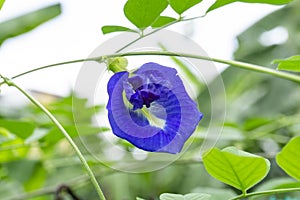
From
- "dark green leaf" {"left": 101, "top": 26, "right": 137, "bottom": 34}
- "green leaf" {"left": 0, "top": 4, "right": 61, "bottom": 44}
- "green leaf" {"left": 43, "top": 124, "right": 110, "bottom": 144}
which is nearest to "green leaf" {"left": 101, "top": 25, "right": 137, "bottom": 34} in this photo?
"dark green leaf" {"left": 101, "top": 26, "right": 137, "bottom": 34}

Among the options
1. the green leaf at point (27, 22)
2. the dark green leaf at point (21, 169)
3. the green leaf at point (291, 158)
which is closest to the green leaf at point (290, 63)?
the green leaf at point (291, 158)

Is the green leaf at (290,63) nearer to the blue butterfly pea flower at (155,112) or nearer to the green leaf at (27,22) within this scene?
the blue butterfly pea flower at (155,112)

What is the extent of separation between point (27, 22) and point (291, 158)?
999mm

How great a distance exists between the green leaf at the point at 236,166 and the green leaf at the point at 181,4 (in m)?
0.15

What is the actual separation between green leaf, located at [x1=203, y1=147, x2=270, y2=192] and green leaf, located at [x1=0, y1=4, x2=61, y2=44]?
34.2 inches

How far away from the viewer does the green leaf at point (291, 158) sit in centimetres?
61

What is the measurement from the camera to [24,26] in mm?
1502

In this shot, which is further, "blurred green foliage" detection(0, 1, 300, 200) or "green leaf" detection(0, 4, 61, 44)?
"green leaf" detection(0, 4, 61, 44)

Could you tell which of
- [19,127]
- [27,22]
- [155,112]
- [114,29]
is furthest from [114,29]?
[27,22]

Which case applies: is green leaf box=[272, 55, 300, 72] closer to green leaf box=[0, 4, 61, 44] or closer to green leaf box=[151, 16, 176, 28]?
green leaf box=[151, 16, 176, 28]

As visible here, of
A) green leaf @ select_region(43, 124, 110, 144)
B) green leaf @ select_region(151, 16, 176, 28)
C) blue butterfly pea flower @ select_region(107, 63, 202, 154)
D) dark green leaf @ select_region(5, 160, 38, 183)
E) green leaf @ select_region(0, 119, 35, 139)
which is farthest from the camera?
dark green leaf @ select_region(5, 160, 38, 183)

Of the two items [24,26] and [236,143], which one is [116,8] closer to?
[236,143]

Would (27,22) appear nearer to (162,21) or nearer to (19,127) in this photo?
(19,127)

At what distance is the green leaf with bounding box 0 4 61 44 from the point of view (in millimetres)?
1439
